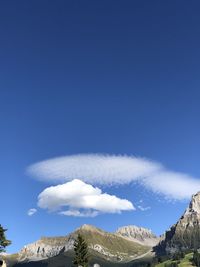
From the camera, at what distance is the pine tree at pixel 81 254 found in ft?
279

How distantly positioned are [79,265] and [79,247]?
10.6 feet

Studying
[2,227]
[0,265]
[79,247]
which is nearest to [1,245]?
[2,227]

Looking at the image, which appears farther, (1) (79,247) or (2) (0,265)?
(1) (79,247)

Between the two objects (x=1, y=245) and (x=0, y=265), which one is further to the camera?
(x=0, y=265)

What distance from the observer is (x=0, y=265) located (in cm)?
7894

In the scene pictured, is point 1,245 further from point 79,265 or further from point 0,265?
point 79,265

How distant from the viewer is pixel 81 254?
3374 inches

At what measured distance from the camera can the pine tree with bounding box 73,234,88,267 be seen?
3349 inches

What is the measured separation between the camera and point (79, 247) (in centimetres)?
8644

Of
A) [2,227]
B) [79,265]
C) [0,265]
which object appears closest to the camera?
[2,227]

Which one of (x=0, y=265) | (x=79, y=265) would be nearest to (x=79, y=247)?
(x=79, y=265)

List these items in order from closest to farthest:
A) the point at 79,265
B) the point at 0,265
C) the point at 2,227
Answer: the point at 2,227 → the point at 0,265 → the point at 79,265

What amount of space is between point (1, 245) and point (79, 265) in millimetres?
19751

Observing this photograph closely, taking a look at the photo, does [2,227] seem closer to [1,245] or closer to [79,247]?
[1,245]
